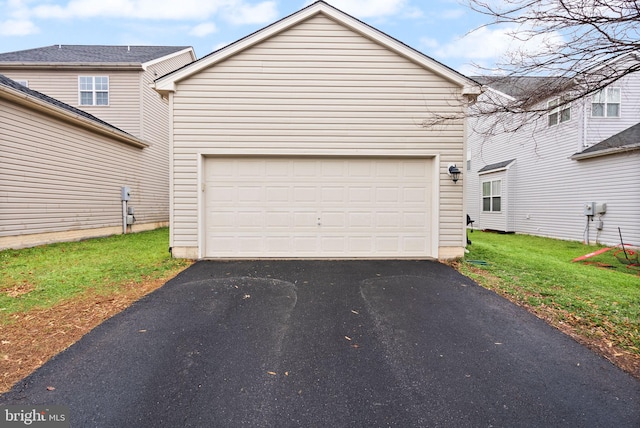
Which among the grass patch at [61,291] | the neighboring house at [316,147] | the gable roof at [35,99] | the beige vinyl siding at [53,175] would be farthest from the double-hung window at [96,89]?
the neighboring house at [316,147]

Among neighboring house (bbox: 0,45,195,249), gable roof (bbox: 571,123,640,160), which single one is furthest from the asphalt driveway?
gable roof (bbox: 571,123,640,160)

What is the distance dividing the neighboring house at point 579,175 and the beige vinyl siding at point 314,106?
1.92m

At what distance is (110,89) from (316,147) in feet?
39.0

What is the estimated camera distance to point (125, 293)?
4523mm

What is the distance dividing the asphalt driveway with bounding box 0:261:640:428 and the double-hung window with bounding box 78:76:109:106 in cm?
1314

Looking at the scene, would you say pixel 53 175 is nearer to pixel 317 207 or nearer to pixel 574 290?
pixel 317 207

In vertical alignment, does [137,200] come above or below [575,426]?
above

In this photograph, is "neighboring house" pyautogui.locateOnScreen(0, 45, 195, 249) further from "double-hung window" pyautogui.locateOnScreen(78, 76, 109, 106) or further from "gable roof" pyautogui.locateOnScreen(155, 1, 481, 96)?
"gable roof" pyautogui.locateOnScreen(155, 1, 481, 96)

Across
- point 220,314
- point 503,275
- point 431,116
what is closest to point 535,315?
point 503,275

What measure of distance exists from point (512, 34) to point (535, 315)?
3503mm

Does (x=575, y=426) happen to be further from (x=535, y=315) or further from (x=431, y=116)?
(x=431, y=116)

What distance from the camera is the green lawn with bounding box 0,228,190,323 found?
14.1 feet

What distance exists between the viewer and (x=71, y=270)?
5664 mm

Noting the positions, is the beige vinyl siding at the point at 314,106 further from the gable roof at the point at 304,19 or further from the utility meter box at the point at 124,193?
the utility meter box at the point at 124,193
